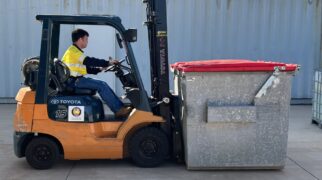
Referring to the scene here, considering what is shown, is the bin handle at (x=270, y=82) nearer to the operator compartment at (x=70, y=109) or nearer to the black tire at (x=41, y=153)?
the operator compartment at (x=70, y=109)

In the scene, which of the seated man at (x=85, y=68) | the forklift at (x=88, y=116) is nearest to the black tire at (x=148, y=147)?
the forklift at (x=88, y=116)

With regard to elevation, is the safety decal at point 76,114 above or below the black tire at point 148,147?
above

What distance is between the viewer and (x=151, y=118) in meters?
6.59

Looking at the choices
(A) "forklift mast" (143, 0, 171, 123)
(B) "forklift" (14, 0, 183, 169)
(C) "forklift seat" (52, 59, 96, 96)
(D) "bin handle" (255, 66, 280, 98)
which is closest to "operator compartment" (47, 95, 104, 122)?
(B) "forklift" (14, 0, 183, 169)

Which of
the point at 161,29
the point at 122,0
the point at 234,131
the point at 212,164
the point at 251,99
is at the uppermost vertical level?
the point at 122,0

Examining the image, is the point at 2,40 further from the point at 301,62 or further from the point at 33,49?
the point at 301,62

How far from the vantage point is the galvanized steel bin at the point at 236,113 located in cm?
629

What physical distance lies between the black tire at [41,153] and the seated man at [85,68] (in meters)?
0.85

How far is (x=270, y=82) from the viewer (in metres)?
6.28

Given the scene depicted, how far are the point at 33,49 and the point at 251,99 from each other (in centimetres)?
740

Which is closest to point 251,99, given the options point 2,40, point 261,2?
point 261,2

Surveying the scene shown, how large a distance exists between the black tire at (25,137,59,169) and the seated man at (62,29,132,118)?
85 cm

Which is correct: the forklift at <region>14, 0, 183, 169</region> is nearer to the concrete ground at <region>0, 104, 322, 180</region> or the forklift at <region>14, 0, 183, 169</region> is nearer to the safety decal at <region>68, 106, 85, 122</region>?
the safety decal at <region>68, 106, 85, 122</region>

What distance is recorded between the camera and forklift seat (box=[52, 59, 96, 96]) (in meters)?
6.45
